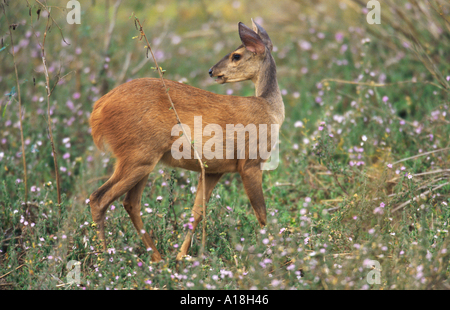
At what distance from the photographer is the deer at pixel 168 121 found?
4195mm

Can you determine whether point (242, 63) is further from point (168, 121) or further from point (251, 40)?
point (168, 121)

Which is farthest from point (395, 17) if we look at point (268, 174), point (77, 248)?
point (77, 248)

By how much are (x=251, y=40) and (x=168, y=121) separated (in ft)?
3.88

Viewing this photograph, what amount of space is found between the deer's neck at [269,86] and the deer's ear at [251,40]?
0.41 feet

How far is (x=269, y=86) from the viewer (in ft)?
15.8

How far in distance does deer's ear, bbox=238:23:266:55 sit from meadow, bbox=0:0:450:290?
109 cm

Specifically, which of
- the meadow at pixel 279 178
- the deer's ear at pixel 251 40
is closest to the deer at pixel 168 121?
the deer's ear at pixel 251 40

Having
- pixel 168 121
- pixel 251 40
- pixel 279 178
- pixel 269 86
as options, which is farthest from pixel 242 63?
pixel 279 178

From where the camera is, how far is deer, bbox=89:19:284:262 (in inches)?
165

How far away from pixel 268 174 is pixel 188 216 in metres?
1.44

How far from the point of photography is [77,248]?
4.40m

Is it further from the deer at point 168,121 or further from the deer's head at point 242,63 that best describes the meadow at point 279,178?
the deer's head at point 242,63

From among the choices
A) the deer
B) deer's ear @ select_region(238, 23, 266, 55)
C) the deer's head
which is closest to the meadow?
the deer
